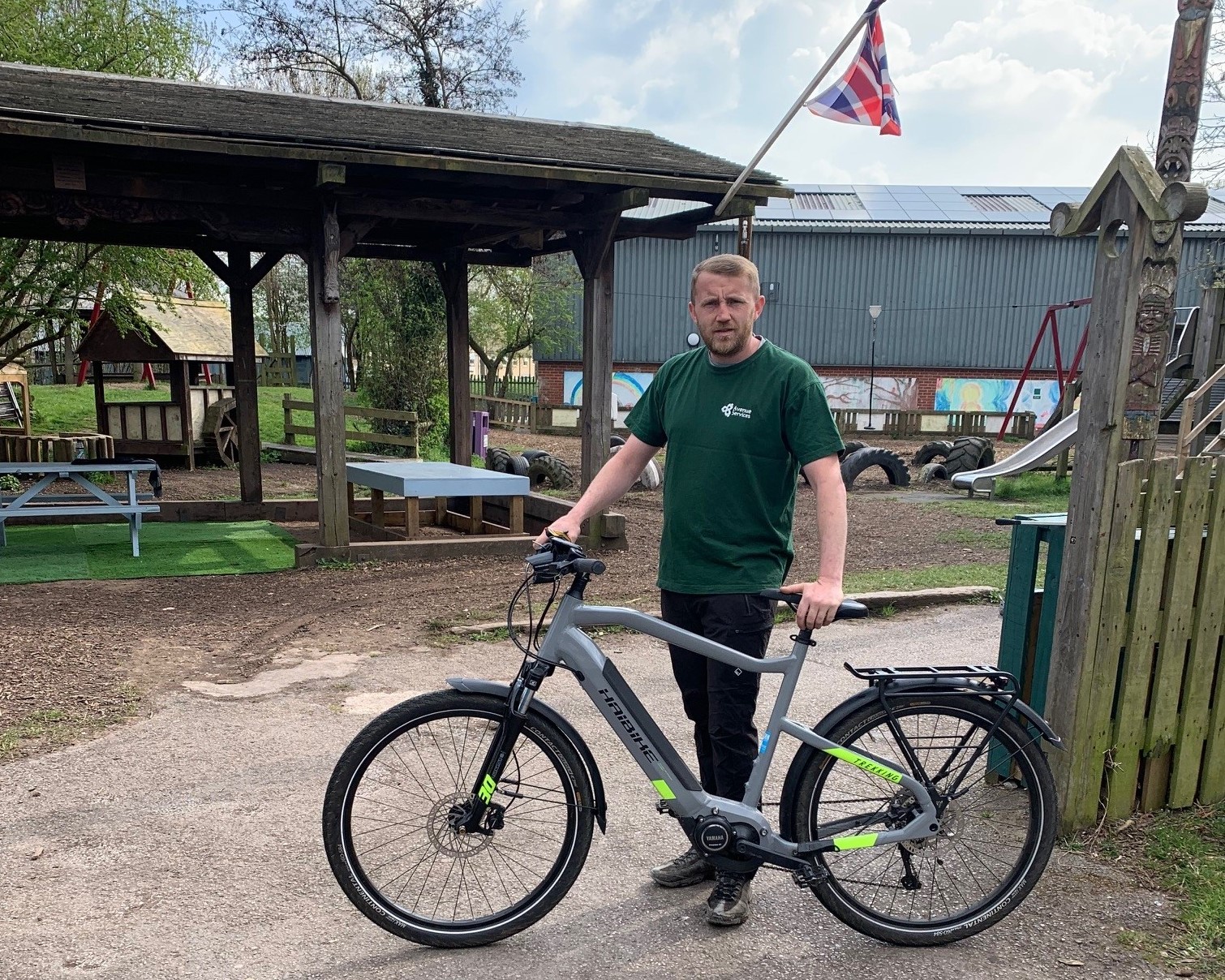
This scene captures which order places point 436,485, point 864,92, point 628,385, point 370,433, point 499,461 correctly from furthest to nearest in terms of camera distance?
1. point 628,385
2. point 370,433
3. point 499,461
4. point 864,92
5. point 436,485

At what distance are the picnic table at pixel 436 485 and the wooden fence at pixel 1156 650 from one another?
587cm

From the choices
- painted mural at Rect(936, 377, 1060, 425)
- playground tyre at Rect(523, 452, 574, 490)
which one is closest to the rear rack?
playground tyre at Rect(523, 452, 574, 490)

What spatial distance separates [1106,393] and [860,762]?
1526mm

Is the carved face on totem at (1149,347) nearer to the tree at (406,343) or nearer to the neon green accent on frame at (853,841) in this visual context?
the neon green accent on frame at (853,841)

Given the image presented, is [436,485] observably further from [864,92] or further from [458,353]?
[864,92]

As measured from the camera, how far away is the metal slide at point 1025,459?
42.9 feet

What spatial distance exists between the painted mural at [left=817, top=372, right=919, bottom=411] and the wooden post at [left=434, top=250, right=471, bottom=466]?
22307mm

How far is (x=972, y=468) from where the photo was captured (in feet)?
53.9

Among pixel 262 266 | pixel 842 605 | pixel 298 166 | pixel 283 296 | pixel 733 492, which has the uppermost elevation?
pixel 283 296

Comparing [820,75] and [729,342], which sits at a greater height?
[820,75]

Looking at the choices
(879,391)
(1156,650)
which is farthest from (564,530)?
(879,391)

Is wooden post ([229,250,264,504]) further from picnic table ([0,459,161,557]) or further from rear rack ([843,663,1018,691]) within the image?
rear rack ([843,663,1018,691])

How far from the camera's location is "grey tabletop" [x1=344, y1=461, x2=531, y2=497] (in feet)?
27.3

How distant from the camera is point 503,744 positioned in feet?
9.01
